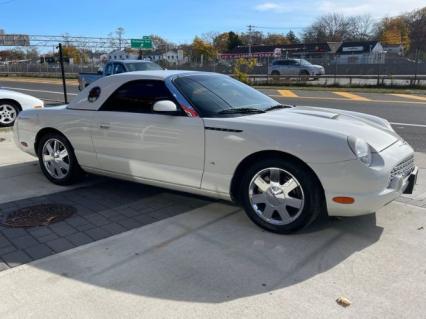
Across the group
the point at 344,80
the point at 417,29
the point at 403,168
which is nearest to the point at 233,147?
the point at 403,168

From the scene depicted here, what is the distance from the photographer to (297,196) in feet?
12.2

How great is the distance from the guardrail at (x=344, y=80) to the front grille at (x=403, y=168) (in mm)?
20364

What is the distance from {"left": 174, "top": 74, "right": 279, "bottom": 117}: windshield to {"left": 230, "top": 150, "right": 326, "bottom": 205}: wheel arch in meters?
0.57

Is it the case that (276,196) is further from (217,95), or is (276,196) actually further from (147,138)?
(147,138)

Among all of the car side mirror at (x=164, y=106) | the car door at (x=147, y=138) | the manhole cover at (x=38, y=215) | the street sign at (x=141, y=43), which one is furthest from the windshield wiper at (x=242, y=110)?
the street sign at (x=141, y=43)

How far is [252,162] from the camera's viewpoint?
392 cm

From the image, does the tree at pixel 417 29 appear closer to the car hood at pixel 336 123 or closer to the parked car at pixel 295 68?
the parked car at pixel 295 68

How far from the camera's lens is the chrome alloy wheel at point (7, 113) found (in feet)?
33.8

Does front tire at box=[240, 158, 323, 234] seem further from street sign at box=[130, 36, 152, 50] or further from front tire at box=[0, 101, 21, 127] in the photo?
street sign at box=[130, 36, 152, 50]

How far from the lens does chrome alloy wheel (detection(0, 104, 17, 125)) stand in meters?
10.3

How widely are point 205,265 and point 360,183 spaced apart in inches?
54.4

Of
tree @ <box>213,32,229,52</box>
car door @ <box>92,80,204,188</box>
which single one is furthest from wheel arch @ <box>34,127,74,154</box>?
tree @ <box>213,32,229,52</box>

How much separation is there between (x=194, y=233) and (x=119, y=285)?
1.03m

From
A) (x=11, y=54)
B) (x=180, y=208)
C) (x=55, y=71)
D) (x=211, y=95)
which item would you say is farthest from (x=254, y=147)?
(x=11, y=54)
